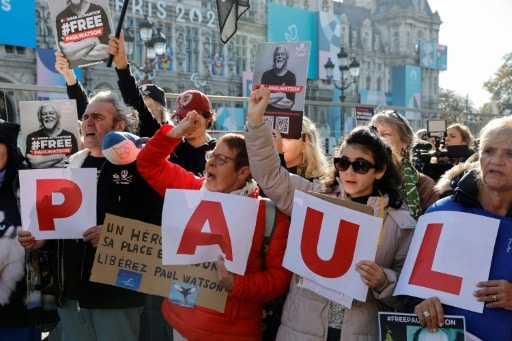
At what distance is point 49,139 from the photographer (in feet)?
11.0

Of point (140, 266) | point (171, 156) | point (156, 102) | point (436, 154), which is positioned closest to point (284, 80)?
point (140, 266)

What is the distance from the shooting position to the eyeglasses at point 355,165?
2.44m

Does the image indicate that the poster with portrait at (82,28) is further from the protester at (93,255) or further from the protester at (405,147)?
the protester at (405,147)

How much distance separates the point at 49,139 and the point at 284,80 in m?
1.46

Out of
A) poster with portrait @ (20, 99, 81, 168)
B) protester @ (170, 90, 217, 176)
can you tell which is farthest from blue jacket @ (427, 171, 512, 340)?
poster with portrait @ (20, 99, 81, 168)

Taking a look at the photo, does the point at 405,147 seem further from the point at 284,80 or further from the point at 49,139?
the point at 49,139

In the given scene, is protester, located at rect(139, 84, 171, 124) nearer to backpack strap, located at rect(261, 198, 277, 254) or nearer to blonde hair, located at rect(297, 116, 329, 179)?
blonde hair, located at rect(297, 116, 329, 179)

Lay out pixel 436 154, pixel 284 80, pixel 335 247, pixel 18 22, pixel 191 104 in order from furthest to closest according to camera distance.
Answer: pixel 18 22 < pixel 436 154 < pixel 191 104 < pixel 284 80 < pixel 335 247

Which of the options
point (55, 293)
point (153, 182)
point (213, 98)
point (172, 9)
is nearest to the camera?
point (153, 182)

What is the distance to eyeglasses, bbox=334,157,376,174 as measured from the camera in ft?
8.00

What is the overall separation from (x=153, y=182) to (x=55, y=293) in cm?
84

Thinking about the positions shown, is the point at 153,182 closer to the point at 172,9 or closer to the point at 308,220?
the point at 308,220

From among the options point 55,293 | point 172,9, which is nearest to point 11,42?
point 172,9

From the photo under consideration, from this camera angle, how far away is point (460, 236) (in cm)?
219
